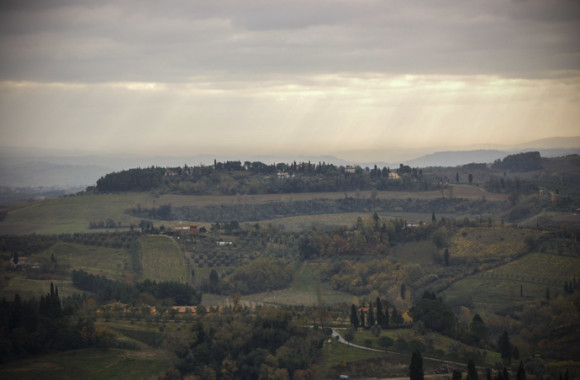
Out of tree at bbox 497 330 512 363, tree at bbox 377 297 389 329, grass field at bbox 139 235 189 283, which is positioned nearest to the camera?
tree at bbox 497 330 512 363

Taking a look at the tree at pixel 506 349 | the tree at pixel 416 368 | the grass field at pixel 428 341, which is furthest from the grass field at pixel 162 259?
the tree at pixel 416 368

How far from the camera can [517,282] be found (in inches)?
3098

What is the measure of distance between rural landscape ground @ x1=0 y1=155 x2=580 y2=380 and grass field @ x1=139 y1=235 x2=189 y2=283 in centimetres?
31

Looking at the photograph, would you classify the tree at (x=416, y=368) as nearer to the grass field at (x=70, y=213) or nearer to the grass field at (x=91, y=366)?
the grass field at (x=91, y=366)

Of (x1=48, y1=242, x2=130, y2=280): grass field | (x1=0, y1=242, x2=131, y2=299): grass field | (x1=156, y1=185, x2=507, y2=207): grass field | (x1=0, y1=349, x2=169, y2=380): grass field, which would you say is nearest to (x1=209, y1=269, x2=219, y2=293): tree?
→ (x1=0, y1=242, x2=131, y2=299): grass field

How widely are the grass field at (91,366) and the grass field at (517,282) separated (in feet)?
108

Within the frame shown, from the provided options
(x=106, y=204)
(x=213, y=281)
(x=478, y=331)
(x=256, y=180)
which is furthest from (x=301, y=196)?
(x=478, y=331)

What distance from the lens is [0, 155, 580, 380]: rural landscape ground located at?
57.6 metres

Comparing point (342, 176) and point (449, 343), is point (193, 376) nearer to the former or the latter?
point (449, 343)

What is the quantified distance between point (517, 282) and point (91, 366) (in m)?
42.7

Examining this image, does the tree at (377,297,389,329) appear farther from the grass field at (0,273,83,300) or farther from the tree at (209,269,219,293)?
the grass field at (0,273,83,300)

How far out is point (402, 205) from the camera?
431 ft

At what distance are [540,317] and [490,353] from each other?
439 inches

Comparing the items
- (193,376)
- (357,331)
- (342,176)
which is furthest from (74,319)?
(342,176)
